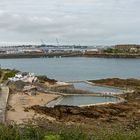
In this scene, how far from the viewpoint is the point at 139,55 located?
15900 cm

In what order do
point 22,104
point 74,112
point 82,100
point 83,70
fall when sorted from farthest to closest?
1. point 83,70
2. point 82,100
3. point 22,104
4. point 74,112

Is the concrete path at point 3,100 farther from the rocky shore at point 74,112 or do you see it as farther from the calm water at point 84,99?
the calm water at point 84,99

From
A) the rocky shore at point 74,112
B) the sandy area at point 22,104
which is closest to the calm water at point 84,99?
the rocky shore at point 74,112

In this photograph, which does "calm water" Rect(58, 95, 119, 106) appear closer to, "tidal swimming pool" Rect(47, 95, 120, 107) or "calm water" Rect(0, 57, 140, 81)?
"tidal swimming pool" Rect(47, 95, 120, 107)

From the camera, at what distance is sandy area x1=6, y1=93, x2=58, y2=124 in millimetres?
23766

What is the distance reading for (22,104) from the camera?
97.6ft

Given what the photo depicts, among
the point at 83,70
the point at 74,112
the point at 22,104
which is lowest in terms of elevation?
the point at 83,70

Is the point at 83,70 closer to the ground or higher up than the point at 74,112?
closer to the ground

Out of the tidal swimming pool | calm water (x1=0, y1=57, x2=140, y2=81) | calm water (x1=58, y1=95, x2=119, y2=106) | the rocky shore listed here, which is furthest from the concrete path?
calm water (x1=0, y1=57, x2=140, y2=81)

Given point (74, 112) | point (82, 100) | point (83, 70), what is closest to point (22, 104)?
point (74, 112)

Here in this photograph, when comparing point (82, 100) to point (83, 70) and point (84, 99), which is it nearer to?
point (84, 99)

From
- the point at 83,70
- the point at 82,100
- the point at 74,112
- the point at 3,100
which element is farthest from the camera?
the point at 83,70

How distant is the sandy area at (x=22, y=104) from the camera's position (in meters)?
23.8

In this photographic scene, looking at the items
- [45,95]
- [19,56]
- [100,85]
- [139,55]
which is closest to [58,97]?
[45,95]
